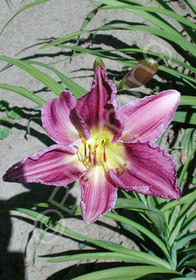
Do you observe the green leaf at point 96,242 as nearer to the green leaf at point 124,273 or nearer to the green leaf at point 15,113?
the green leaf at point 124,273

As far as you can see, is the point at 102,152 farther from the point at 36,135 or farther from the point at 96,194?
the point at 36,135

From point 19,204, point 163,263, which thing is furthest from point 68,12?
point 163,263

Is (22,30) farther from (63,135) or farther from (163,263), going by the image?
(163,263)

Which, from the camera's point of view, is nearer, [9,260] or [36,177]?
[36,177]

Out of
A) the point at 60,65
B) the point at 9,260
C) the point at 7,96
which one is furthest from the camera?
the point at 60,65

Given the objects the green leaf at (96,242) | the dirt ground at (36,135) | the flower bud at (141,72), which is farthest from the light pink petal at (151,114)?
the dirt ground at (36,135)

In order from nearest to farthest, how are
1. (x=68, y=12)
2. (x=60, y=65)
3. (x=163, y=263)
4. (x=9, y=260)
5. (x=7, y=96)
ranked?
(x=163, y=263) < (x=9, y=260) < (x=7, y=96) < (x=60, y=65) < (x=68, y=12)

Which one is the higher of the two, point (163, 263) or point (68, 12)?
point (68, 12)
